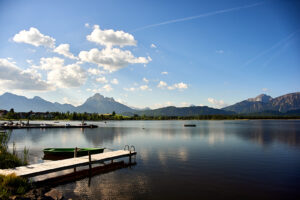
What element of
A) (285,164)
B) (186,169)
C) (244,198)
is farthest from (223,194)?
(285,164)

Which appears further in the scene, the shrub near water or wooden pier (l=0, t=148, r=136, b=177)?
wooden pier (l=0, t=148, r=136, b=177)

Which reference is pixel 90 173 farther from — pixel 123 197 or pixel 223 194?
pixel 223 194

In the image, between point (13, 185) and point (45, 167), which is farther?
point (45, 167)

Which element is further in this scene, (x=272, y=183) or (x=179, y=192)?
(x=272, y=183)

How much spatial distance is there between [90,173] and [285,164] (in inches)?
1247

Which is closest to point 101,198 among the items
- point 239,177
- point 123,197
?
point 123,197

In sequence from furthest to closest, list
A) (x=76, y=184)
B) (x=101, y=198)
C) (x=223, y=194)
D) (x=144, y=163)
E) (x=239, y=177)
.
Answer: (x=144, y=163), (x=239, y=177), (x=76, y=184), (x=223, y=194), (x=101, y=198)

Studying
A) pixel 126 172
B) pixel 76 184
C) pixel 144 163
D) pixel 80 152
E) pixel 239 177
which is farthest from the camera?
pixel 80 152

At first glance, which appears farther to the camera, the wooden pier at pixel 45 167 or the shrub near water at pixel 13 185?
the wooden pier at pixel 45 167

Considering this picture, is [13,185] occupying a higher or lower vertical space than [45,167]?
lower

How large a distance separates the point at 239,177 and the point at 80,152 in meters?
26.1

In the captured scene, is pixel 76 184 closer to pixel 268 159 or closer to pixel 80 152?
pixel 80 152

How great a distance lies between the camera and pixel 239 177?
26328mm

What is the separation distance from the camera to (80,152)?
36188mm
